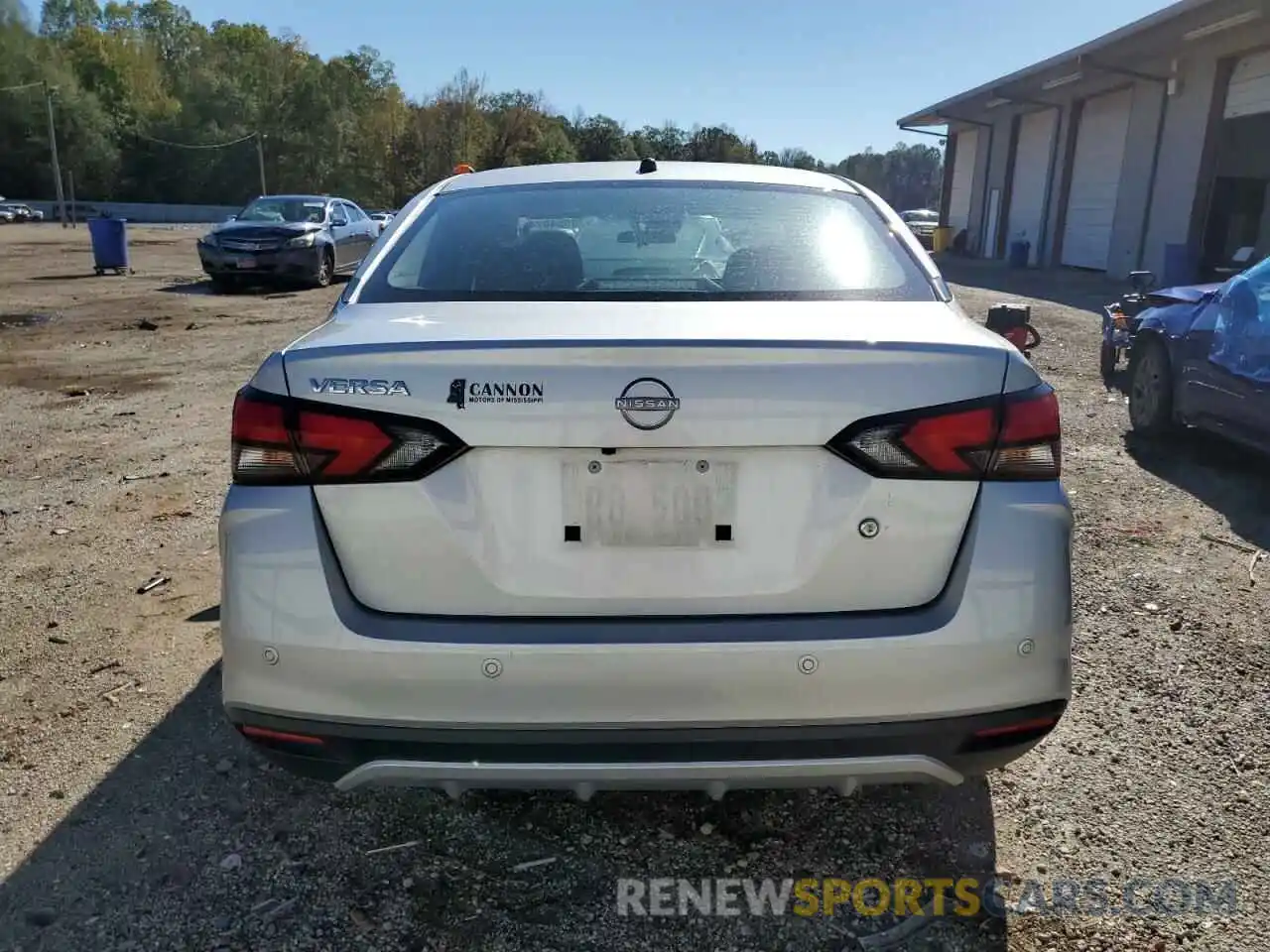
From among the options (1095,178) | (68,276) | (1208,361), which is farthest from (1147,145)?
(68,276)

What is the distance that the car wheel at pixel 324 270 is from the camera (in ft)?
56.9

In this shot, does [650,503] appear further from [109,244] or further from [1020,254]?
[1020,254]

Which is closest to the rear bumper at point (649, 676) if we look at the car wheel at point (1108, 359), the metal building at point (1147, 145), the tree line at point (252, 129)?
the car wheel at point (1108, 359)

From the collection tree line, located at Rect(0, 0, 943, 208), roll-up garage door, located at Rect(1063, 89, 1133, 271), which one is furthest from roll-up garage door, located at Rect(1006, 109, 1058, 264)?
tree line, located at Rect(0, 0, 943, 208)

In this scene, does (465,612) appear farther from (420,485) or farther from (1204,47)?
(1204,47)

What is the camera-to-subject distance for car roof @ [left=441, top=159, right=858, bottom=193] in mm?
3152

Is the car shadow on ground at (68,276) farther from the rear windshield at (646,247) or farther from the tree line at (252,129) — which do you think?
the tree line at (252,129)

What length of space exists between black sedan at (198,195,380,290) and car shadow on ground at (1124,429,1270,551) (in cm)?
1264

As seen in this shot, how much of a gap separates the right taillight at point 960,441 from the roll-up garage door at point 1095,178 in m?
21.4

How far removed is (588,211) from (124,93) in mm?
84922

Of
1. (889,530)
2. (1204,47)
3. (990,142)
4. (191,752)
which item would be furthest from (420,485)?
(990,142)

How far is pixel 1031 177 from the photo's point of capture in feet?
84.8

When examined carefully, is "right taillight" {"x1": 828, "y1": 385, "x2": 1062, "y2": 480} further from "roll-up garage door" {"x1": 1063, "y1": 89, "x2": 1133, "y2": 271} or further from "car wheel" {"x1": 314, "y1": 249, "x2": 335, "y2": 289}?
"roll-up garage door" {"x1": 1063, "y1": 89, "x2": 1133, "y2": 271}

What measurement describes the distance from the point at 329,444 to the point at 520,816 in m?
1.22
